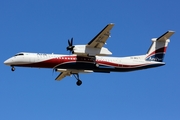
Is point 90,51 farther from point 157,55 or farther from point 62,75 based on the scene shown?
point 157,55

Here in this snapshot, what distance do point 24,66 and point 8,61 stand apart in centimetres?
148

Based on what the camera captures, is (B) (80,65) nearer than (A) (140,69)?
Yes

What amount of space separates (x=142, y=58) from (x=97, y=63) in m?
4.97

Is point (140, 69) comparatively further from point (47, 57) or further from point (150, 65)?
point (47, 57)

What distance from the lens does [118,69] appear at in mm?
34406

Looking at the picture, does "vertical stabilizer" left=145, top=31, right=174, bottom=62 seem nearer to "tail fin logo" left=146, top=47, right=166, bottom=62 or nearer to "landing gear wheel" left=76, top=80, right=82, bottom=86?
"tail fin logo" left=146, top=47, right=166, bottom=62

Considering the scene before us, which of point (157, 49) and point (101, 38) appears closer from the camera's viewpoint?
point (101, 38)

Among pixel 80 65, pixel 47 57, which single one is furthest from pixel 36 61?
pixel 80 65

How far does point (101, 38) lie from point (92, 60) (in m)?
2.64

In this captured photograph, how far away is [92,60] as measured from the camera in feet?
109

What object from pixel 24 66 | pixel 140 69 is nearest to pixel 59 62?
pixel 24 66

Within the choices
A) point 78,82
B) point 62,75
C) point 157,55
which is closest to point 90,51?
point 78,82

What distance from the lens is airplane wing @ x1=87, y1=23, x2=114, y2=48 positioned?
99.6 ft

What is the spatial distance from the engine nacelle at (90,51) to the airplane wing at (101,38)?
34 centimetres
